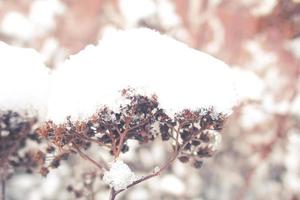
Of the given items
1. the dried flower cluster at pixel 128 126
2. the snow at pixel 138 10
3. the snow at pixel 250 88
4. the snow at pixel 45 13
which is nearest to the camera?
the dried flower cluster at pixel 128 126

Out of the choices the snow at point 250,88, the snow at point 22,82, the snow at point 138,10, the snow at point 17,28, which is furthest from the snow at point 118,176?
the snow at point 17,28

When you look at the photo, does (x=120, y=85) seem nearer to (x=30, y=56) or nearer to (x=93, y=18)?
(x=30, y=56)

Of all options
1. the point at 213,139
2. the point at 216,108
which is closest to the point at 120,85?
the point at 216,108

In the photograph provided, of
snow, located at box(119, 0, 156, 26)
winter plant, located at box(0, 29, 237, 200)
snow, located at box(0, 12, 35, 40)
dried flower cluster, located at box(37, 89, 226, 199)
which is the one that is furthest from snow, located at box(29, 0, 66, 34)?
dried flower cluster, located at box(37, 89, 226, 199)

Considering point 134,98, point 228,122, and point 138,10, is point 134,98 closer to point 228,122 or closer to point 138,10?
point 138,10

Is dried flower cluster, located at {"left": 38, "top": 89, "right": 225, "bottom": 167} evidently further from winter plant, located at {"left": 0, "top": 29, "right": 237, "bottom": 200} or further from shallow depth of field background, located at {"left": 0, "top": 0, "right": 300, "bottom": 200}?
shallow depth of field background, located at {"left": 0, "top": 0, "right": 300, "bottom": 200}

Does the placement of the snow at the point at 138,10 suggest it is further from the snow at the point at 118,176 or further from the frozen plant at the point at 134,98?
the snow at the point at 118,176
